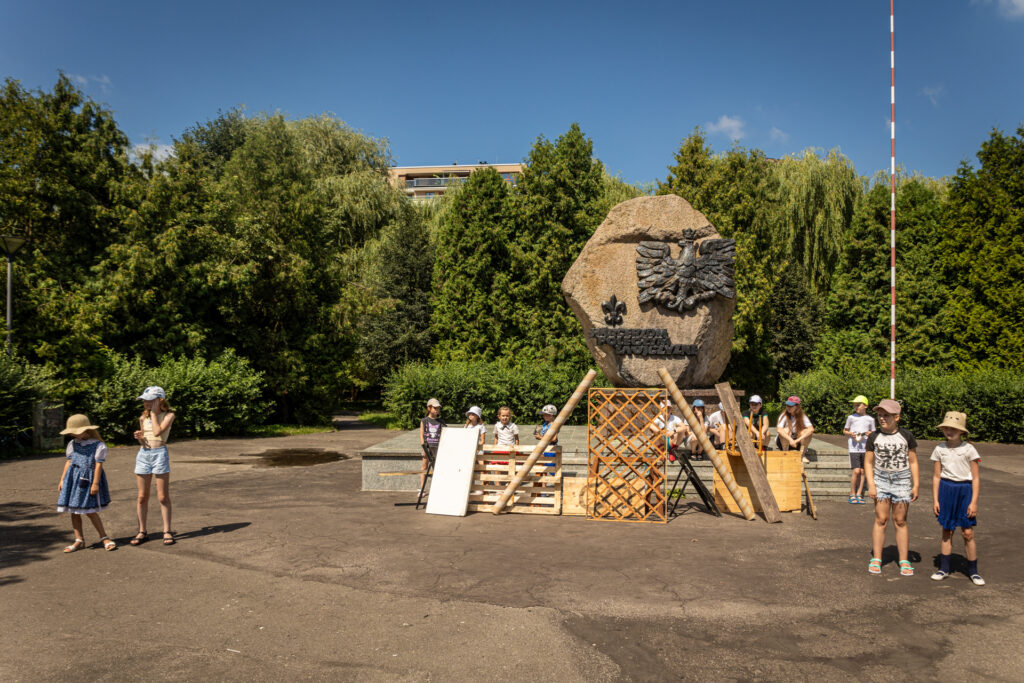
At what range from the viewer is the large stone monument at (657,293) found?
13.9 metres

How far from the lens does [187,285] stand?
23.5 meters

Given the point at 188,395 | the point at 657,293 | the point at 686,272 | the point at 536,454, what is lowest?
the point at 188,395

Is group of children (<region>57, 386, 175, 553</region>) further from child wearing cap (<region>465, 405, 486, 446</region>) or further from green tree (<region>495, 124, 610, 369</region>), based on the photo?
green tree (<region>495, 124, 610, 369</region>)

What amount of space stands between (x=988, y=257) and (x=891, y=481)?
70.2ft

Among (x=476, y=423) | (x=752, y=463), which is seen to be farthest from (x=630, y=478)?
(x=476, y=423)

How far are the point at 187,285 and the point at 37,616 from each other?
770 inches

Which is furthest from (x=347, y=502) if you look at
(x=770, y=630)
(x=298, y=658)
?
(x=770, y=630)

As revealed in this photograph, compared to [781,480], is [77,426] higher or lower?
higher

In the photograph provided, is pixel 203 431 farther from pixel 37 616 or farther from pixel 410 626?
pixel 410 626

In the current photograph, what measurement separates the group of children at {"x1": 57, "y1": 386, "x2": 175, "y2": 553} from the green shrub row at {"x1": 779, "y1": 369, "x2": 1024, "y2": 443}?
21478 millimetres

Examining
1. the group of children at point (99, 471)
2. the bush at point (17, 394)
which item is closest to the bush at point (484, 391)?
the bush at point (17, 394)

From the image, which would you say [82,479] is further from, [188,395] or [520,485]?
[188,395]

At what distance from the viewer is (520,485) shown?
10203mm

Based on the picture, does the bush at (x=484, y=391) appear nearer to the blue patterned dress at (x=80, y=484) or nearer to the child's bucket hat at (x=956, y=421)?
the blue patterned dress at (x=80, y=484)
